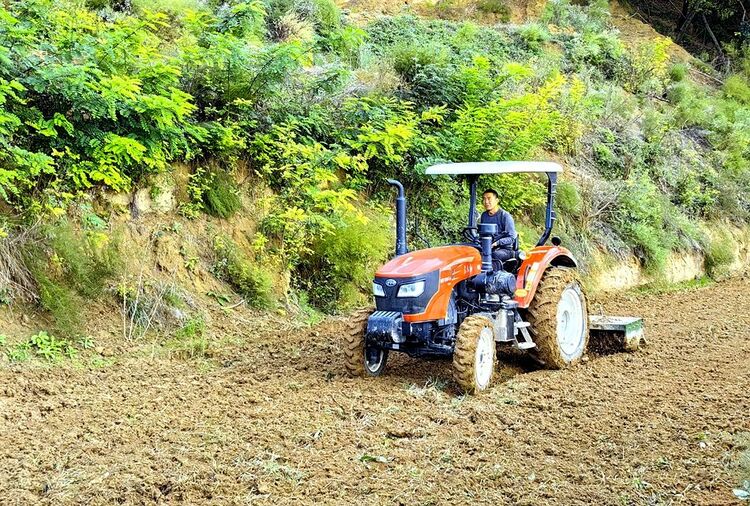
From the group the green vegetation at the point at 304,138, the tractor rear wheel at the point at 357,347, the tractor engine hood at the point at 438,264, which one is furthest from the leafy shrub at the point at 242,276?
the tractor engine hood at the point at 438,264

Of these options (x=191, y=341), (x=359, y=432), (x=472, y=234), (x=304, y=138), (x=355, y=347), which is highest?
(x=304, y=138)

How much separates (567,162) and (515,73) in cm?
313

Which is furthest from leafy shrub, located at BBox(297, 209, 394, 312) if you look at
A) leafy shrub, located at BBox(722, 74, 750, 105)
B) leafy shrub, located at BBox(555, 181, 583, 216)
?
leafy shrub, located at BBox(722, 74, 750, 105)

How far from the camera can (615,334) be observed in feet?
26.9

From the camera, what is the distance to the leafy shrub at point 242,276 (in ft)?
28.5

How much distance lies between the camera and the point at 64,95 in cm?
729

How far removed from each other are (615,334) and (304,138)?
172 inches

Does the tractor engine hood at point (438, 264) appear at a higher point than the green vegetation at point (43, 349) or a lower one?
higher

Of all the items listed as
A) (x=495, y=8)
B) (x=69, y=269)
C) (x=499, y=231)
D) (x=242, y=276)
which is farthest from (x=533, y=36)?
(x=69, y=269)

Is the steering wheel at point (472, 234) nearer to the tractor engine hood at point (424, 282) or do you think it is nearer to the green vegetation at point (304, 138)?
the tractor engine hood at point (424, 282)

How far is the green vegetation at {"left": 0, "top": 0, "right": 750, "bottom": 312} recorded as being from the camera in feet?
24.1

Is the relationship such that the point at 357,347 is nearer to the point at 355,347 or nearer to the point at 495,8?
the point at 355,347

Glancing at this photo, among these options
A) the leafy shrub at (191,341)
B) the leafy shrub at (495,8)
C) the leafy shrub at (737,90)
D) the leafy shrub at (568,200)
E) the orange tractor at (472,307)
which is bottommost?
the leafy shrub at (191,341)

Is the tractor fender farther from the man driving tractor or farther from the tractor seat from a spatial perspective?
the man driving tractor
